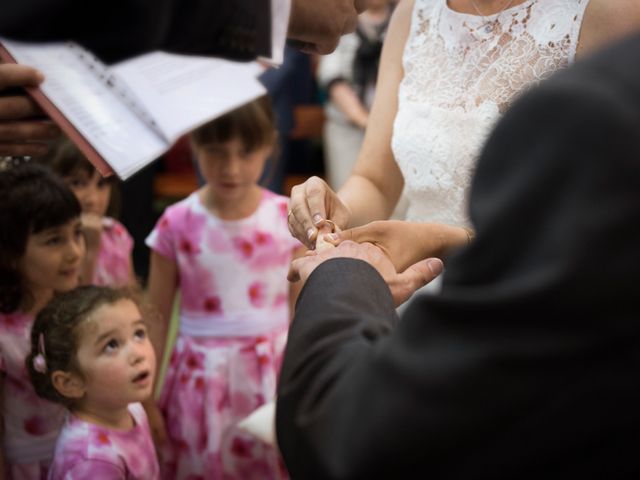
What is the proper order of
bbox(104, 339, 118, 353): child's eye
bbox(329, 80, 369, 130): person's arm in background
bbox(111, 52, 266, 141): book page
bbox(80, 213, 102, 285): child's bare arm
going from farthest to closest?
1. bbox(329, 80, 369, 130): person's arm in background
2. bbox(80, 213, 102, 285): child's bare arm
3. bbox(104, 339, 118, 353): child's eye
4. bbox(111, 52, 266, 141): book page

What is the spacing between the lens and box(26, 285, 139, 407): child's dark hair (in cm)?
186

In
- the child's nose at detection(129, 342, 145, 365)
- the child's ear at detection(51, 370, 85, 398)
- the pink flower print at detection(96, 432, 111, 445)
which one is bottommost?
the pink flower print at detection(96, 432, 111, 445)

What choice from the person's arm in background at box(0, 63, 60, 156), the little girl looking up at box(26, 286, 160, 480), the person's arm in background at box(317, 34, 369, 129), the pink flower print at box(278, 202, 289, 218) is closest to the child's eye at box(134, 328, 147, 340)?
the little girl looking up at box(26, 286, 160, 480)

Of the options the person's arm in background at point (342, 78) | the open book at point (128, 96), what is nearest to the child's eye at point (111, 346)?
the open book at point (128, 96)

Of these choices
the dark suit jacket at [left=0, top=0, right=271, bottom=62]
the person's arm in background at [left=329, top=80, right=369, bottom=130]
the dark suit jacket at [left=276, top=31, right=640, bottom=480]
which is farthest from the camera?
the person's arm in background at [left=329, top=80, right=369, bottom=130]

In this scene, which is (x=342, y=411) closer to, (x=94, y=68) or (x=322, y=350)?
(x=322, y=350)

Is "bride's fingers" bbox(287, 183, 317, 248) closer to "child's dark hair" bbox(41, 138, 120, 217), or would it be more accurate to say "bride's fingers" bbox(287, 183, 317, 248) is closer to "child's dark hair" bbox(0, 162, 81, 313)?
"child's dark hair" bbox(0, 162, 81, 313)

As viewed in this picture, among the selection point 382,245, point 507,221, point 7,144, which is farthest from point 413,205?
point 507,221

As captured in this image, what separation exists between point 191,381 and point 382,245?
4.17ft

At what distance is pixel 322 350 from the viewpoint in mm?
930

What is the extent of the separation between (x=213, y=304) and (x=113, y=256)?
41cm

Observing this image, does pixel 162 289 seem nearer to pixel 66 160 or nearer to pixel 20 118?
pixel 66 160

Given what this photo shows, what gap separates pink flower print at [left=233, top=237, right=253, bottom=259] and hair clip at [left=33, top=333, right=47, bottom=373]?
2.73 ft

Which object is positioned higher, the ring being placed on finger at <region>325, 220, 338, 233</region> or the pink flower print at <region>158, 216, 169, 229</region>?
the ring being placed on finger at <region>325, 220, 338, 233</region>
